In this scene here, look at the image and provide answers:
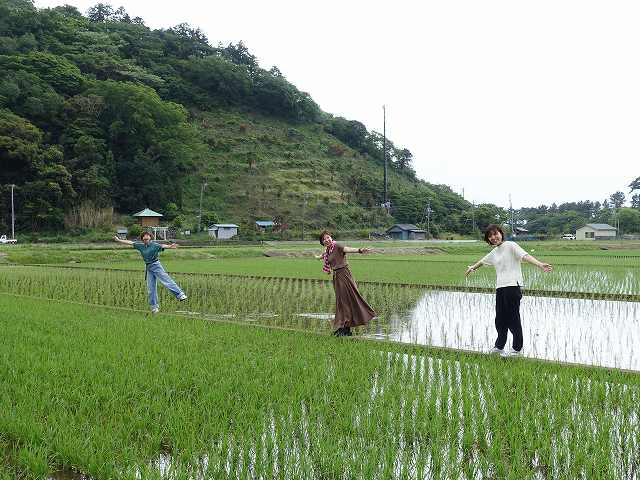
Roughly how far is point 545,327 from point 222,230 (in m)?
40.0

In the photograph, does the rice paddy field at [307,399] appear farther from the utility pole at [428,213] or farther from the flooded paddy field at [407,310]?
the utility pole at [428,213]

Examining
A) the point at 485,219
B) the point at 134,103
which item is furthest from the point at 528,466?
the point at 485,219

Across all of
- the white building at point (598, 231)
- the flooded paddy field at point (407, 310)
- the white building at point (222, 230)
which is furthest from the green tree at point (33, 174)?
the white building at point (598, 231)

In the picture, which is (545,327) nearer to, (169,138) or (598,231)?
(169,138)

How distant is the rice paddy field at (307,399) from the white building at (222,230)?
37395 mm

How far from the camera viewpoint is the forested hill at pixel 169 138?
43.8 meters

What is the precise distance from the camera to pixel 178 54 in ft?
242

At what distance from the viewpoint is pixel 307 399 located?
418 cm

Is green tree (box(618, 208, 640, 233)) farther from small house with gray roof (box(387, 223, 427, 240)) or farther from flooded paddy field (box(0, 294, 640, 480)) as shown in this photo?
flooded paddy field (box(0, 294, 640, 480))

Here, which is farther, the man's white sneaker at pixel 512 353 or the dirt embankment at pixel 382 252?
the dirt embankment at pixel 382 252

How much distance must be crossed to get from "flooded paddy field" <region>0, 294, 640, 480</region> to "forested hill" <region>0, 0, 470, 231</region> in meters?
39.9

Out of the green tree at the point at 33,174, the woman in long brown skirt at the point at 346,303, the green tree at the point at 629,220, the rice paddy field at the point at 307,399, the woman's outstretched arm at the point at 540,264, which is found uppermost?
the green tree at the point at 33,174

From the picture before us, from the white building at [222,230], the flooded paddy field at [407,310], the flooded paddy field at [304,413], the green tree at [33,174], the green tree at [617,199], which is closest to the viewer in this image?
the flooded paddy field at [304,413]

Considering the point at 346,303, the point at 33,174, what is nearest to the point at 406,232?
the point at 33,174
